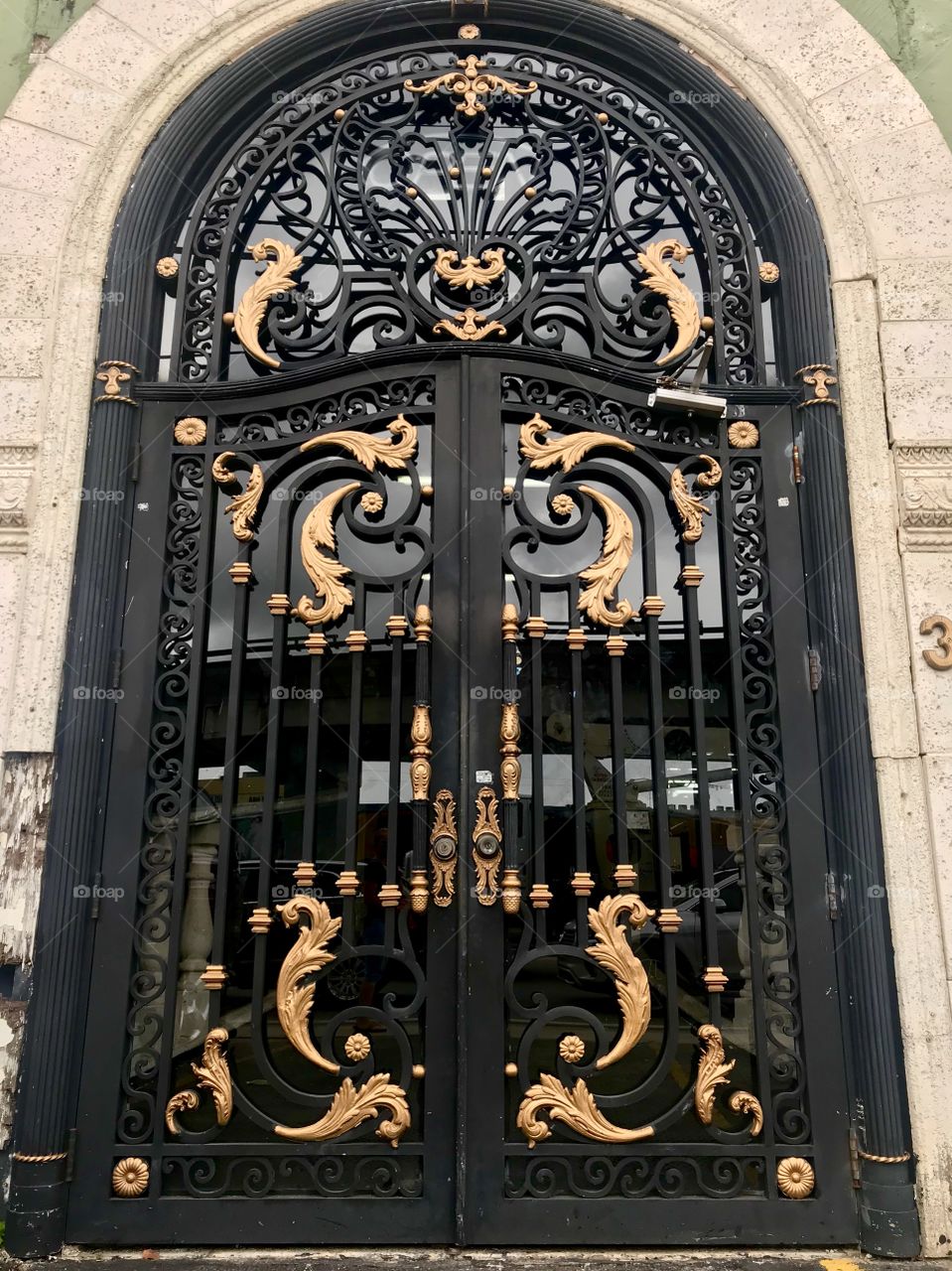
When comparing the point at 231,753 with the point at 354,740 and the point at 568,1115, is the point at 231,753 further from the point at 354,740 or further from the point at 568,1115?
the point at 568,1115

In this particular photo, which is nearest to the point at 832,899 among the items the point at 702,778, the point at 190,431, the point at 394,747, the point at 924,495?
the point at 702,778

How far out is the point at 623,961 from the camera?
11.4ft

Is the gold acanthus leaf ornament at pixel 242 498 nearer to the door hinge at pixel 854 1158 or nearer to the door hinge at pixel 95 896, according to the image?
the door hinge at pixel 95 896

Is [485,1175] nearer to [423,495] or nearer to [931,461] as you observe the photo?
[423,495]

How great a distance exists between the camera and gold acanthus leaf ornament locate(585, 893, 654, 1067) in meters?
3.41

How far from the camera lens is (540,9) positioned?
441 cm

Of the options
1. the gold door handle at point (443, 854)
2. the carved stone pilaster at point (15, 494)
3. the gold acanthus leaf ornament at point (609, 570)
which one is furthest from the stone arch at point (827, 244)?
the gold door handle at point (443, 854)

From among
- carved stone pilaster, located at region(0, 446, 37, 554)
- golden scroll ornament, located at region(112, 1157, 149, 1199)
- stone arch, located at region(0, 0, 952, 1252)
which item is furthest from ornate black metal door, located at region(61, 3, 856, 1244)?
carved stone pilaster, located at region(0, 446, 37, 554)

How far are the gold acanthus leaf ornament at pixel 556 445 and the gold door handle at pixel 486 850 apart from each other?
4.64 ft

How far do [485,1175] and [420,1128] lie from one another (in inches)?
10.8

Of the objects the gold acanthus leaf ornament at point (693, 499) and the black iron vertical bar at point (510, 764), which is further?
the gold acanthus leaf ornament at point (693, 499)


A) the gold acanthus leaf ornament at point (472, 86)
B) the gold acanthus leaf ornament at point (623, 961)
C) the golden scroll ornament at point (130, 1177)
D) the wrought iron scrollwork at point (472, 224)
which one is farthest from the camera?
the gold acanthus leaf ornament at point (472, 86)

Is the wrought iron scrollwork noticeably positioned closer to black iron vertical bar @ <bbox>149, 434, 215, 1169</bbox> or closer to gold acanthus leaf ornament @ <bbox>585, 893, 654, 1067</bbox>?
black iron vertical bar @ <bbox>149, 434, 215, 1169</bbox>

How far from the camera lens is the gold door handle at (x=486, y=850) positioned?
348 centimetres
